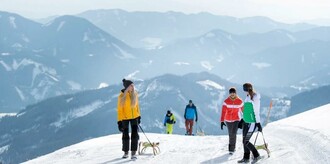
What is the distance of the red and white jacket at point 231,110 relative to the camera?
1694 cm

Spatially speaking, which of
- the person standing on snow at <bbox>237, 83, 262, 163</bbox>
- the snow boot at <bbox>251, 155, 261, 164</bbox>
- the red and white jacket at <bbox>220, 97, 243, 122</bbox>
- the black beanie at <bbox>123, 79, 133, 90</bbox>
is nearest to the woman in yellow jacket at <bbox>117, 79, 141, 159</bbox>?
the black beanie at <bbox>123, 79, 133, 90</bbox>

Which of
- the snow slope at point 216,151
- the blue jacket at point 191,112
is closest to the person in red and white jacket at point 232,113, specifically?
the snow slope at point 216,151

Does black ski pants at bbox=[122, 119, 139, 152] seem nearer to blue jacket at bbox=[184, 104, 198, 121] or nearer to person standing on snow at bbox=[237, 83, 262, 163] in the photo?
person standing on snow at bbox=[237, 83, 262, 163]

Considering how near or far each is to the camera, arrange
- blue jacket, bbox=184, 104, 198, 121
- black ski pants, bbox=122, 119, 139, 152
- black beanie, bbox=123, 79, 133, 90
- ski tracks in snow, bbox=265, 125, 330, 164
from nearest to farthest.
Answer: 1. ski tracks in snow, bbox=265, 125, 330, 164
2. black beanie, bbox=123, 79, 133, 90
3. black ski pants, bbox=122, 119, 139, 152
4. blue jacket, bbox=184, 104, 198, 121

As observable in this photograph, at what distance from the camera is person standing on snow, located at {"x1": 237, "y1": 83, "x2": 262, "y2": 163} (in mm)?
15078

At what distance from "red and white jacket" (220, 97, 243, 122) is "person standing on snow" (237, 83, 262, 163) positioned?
1.56m

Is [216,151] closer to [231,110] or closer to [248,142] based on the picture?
[231,110]

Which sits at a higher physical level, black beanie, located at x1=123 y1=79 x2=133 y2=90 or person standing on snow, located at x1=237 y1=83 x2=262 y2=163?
black beanie, located at x1=123 y1=79 x2=133 y2=90

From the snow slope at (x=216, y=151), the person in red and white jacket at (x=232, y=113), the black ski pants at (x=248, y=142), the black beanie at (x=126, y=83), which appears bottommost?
the snow slope at (x=216, y=151)

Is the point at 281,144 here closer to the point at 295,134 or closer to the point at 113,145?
the point at 295,134

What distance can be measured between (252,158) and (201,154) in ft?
8.04

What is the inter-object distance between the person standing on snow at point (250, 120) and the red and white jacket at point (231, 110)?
61.4 inches

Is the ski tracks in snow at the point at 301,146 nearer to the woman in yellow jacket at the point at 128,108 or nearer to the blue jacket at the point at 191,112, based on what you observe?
the woman in yellow jacket at the point at 128,108

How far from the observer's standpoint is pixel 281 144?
18312mm
